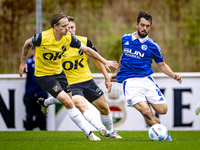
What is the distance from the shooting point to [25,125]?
27.7 feet

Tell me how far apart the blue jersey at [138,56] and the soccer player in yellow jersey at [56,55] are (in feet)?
1.53

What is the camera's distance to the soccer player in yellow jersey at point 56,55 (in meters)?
5.36

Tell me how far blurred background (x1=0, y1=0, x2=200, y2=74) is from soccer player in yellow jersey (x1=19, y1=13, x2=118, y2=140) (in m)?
5.72

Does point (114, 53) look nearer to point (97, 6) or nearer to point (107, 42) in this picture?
point (107, 42)

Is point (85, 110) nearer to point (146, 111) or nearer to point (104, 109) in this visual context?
point (104, 109)

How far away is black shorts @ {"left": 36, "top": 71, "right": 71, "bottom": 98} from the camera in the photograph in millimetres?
5430

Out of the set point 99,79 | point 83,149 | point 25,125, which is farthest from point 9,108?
point 83,149

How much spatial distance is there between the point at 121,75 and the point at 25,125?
3651 mm

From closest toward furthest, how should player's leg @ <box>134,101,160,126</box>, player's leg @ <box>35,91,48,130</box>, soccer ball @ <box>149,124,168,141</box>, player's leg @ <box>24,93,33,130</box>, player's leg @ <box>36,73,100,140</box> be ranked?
soccer ball @ <box>149,124,168,141</box> < player's leg @ <box>134,101,160,126</box> < player's leg @ <box>36,73,100,140</box> < player's leg @ <box>24,93,33,130</box> < player's leg @ <box>35,91,48,130</box>

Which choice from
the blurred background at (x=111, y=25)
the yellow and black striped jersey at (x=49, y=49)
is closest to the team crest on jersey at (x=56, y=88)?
the yellow and black striped jersey at (x=49, y=49)

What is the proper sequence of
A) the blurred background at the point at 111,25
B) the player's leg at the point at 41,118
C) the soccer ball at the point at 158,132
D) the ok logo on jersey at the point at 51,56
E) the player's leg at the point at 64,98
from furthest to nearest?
the blurred background at the point at 111,25
the player's leg at the point at 41,118
the ok logo on jersey at the point at 51,56
the player's leg at the point at 64,98
the soccer ball at the point at 158,132

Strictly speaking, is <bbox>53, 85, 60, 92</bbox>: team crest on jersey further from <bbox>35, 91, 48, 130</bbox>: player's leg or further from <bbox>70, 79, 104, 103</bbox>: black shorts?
<bbox>35, 91, 48, 130</bbox>: player's leg

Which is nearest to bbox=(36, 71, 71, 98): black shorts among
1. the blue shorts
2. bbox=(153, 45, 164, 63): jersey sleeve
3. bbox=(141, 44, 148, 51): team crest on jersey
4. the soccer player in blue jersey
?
the soccer player in blue jersey

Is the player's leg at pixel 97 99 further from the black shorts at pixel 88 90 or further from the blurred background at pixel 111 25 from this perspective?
the blurred background at pixel 111 25
